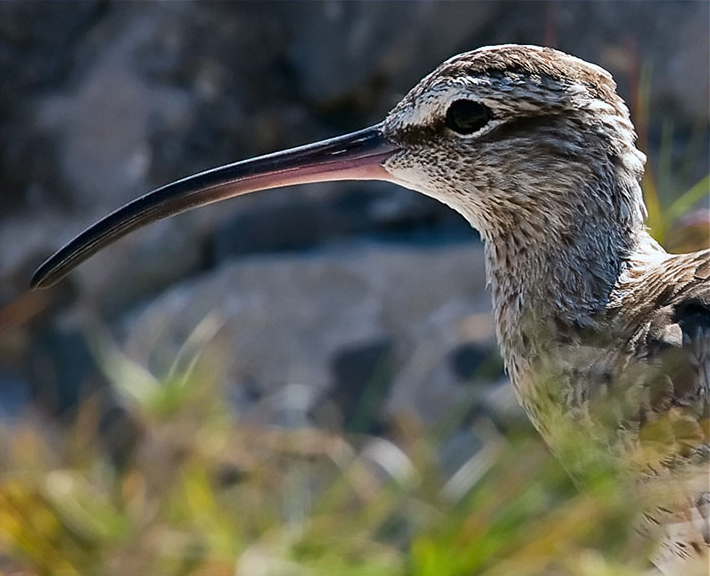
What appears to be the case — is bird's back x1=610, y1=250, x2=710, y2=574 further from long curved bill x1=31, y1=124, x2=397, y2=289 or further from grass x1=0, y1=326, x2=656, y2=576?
long curved bill x1=31, y1=124, x2=397, y2=289

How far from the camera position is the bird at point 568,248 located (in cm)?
195

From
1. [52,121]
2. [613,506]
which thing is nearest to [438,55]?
[52,121]

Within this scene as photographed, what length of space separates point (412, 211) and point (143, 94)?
118 cm

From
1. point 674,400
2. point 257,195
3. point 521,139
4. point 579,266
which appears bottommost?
point 674,400

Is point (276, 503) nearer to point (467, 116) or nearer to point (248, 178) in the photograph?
point (248, 178)

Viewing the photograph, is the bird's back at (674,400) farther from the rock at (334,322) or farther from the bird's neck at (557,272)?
the rock at (334,322)

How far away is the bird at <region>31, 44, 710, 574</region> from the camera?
1953 millimetres

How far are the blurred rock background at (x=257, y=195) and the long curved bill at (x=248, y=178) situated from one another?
193cm

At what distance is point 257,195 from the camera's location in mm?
4883

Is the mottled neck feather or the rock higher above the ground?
the rock

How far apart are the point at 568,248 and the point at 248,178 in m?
0.58

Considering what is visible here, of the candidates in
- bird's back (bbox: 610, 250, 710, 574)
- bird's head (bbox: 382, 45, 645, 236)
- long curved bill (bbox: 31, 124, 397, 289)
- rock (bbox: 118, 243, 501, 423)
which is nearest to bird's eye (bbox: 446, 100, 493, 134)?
bird's head (bbox: 382, 45, 645, 236)

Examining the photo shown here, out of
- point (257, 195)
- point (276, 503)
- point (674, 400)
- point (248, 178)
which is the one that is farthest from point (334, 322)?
point (674, 400)

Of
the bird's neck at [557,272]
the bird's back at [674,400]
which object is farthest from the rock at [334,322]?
the bird's back at [674,400]
